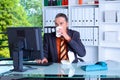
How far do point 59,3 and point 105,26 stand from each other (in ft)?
3.04

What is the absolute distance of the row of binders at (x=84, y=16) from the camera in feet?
14.2

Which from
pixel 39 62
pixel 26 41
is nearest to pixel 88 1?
pixel 39 62

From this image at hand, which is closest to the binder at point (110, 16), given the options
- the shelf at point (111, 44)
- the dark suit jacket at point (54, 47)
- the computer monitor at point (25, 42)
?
the shelf at point (111, 44)

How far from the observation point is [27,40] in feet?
7.68

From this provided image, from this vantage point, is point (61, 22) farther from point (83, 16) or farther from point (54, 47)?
point (83, 16)

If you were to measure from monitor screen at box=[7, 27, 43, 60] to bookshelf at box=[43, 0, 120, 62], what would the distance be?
2.14m

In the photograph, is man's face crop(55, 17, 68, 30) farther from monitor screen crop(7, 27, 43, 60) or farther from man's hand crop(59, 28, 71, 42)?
monitor screen crop(7, 27, 43, 60)

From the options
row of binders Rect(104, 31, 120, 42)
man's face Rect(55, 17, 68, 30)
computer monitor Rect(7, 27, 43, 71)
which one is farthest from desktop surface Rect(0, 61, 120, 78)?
row of binders Rect(104, 31, 120, 42)

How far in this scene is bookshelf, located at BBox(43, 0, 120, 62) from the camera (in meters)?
4.33

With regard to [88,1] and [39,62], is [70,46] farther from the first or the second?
[88,1]

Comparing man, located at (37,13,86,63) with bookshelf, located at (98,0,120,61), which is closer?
man, located at (37,13,86,63)

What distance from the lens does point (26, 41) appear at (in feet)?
7.70

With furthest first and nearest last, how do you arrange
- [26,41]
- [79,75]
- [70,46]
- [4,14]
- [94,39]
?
[4,14]
[94,39]
[70,46]
[26,41]
[79,75]

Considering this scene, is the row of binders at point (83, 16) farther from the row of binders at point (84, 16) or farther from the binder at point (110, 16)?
the binder at point (110, 16)
